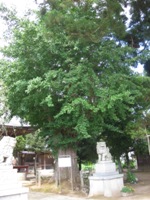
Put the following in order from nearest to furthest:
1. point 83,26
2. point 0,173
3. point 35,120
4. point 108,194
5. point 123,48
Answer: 1. point 0,173
2. point 83,26
3. point 108,194
4. point 123,48
5. point 35,120

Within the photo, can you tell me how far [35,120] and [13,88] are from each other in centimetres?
270

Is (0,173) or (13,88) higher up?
(13,88)

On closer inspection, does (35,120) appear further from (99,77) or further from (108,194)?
(108,194)

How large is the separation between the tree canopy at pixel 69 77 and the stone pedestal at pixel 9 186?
363cm

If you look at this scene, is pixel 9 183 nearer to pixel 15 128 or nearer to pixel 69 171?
pixel 69 171

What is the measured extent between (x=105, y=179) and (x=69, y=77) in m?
4.64

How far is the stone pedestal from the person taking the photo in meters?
6.56

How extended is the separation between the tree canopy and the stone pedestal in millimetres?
3625

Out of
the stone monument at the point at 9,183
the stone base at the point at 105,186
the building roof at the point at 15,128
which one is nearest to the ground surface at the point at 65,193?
the stone base at the point at 105,186

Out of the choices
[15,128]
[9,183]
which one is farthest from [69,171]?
[9,183]

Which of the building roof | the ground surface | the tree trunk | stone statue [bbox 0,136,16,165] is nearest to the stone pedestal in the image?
stone statue [bbox 0,136,16,165]

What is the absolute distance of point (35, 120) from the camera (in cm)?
1376

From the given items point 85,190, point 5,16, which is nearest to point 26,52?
point 5,16

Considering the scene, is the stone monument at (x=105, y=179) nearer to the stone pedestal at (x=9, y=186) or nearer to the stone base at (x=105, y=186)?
the stone base at (x=105, y=186)
